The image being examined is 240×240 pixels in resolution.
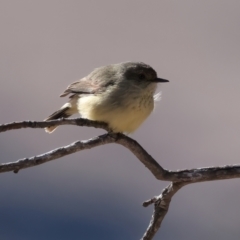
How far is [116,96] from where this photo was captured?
13.7 ft

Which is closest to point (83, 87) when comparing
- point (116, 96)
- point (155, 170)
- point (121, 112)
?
point (116, 96)

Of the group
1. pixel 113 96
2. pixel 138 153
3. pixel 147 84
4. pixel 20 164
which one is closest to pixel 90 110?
pixel 113 96

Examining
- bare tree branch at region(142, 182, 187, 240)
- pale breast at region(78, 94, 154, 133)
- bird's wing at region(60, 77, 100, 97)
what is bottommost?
bare tree branch at region(142, 182, 187, 240)

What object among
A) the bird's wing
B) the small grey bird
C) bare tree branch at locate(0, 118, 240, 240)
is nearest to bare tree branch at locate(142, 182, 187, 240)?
bare tree branch at locate(0, 118, 240, 240)

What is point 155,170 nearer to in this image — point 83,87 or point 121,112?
point 121,112

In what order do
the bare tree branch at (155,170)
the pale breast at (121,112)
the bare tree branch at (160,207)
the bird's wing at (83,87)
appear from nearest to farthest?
the bare tree branch at (155,170), the bare tree branch at (160,207), the pale breast at (121,112), the bird's wing at (83,87)

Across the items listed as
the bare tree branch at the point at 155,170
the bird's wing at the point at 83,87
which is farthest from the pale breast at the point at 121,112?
the bare tree branch at the point at 155,170

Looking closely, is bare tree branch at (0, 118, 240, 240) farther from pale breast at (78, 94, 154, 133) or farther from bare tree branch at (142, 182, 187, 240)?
pale breast at (78, 94, 154, 133)

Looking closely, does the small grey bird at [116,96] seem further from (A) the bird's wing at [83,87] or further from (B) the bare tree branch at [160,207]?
(B) the bare tree branch at [160,207]

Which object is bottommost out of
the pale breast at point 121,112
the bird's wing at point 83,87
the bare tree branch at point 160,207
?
the bare tree branch at point 160,207

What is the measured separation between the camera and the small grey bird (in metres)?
4.03

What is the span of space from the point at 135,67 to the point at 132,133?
29.4 inches

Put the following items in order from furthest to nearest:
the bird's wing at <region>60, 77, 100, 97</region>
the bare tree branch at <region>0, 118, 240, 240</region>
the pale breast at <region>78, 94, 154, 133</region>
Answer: the bird's wing at <region>60, 77, 100, 97</region>
the pale breast at <region>78, 94, 154, 133</region>
the bare tree branch at <region>0, 118, 240, 240</region>

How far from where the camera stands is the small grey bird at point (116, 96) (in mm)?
4031
